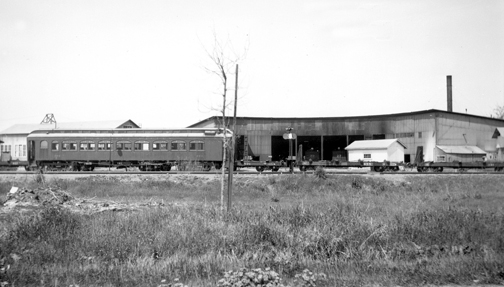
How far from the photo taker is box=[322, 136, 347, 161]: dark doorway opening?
5947 centimetres

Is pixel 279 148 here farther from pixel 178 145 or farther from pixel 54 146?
pixel 54 146

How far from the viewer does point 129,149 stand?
3553 centimetres

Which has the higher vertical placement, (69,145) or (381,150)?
(69,145)

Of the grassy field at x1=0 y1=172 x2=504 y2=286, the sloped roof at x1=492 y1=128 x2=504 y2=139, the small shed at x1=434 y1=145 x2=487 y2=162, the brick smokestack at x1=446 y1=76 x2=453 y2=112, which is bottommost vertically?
the grassy field at x1=0 y1=172 x2=504 y2=286

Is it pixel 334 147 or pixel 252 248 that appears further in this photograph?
pixel 334 147

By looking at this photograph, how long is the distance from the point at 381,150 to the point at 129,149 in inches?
1122

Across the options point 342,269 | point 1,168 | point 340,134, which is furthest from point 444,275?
point 340,134

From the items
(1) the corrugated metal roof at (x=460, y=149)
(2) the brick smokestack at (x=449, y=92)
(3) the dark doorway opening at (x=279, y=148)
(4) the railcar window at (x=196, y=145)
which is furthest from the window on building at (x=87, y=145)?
(2) the brick smokestack at (x=449, y=92)

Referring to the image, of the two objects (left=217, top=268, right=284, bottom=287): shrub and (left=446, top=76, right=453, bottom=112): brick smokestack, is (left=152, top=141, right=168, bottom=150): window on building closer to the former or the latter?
(left=217, top=268, right=284, bottom=287): shrub

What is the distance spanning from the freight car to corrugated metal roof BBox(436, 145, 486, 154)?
98.5 feet

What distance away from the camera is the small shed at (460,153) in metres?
48.2

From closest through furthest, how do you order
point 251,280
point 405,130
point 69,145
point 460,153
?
1. point 251,280
2. point 69,145
3. point 460,153
4. point 405,130

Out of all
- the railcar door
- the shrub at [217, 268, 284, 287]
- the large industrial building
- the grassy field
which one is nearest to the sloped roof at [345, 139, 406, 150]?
the large industrial building

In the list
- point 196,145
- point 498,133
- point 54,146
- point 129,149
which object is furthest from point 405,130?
point 54,146
